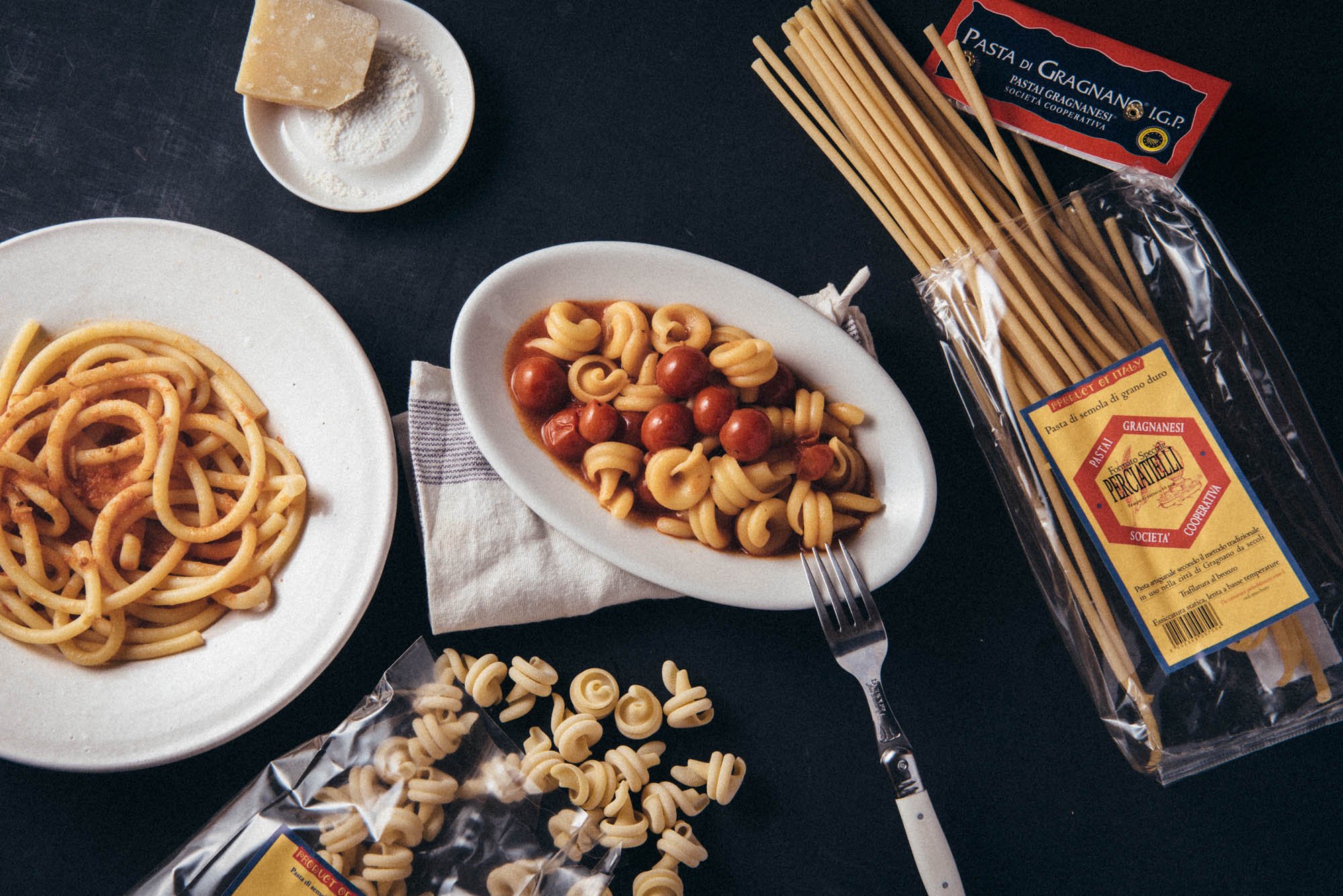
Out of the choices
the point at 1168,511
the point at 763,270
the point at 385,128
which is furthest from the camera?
the point at 763,270

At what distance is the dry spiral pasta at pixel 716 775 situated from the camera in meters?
2.28

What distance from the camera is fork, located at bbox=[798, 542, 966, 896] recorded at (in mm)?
2131

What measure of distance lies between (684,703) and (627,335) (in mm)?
1042

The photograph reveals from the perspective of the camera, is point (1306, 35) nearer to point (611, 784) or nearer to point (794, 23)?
point (794, 23)

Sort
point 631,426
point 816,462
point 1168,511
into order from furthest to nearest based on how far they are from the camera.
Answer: point 631,426 → point 816,462 → point 1168,511

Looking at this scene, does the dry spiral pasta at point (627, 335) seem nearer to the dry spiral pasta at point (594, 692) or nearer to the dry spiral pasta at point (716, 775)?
the dry spiral pasta at point (594, 692)

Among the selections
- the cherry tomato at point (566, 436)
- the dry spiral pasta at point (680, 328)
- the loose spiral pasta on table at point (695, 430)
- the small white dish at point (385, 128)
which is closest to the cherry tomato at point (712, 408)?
the loose spiral pasta on table at point (695, 430)

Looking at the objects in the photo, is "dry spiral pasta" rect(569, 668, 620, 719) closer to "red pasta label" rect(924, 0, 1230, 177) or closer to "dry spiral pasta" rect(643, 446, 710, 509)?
"dry spiral pasta" rect(643, 446, 710, 509)

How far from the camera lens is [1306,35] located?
2580 mm

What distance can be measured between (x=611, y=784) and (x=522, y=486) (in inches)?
34.3

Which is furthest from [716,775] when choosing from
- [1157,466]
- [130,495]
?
[130,495]

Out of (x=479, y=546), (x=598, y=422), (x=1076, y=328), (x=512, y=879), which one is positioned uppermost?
(x=1076, y=328)

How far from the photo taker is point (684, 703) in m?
2.32

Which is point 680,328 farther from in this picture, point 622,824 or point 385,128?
point 622,824
